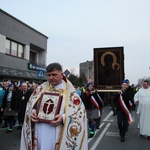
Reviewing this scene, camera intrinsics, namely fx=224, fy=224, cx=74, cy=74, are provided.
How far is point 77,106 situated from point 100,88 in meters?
9.92

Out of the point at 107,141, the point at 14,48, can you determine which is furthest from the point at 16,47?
the point at 107,141

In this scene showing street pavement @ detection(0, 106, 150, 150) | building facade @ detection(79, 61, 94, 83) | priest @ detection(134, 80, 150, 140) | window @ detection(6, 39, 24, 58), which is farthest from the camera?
building facade @ detection(79, 61, 94, 83)

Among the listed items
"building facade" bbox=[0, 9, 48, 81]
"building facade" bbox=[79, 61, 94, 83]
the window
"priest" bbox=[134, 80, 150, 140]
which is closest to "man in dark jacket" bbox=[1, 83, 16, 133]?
"priest" bbox=[134, 80, 150, 140]

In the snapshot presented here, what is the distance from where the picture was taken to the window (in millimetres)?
23188

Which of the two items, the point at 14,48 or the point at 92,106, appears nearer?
the point at 92,106

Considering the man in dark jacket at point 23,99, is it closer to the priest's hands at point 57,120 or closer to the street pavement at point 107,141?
the street pavement at point 107,141

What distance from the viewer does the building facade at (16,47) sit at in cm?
2194

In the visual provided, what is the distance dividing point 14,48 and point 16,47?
1.30 feet

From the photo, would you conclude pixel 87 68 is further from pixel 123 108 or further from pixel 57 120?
pixel 57 120

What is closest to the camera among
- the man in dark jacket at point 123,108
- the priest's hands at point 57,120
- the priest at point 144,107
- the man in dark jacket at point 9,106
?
the priest's hands at point 57,120

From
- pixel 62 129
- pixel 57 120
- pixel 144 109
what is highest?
pixel 57 120

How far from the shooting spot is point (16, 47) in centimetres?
2472

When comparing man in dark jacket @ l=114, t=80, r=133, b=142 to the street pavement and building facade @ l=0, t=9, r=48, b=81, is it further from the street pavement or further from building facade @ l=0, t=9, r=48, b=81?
building facade @ l=0, t=9, r=48, b=81

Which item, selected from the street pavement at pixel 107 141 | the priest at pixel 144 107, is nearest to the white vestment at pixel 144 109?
the priest at pixel 144 107
